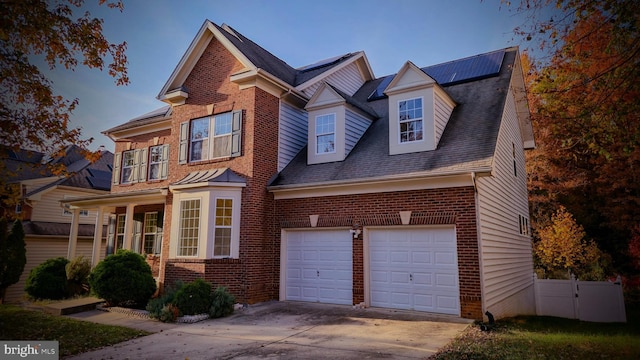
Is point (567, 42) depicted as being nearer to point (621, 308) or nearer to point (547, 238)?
point (621, 308)

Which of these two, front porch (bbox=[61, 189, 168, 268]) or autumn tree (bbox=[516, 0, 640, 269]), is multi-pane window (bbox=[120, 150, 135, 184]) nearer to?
front porch (bbox=[61, 189, 168, 268])

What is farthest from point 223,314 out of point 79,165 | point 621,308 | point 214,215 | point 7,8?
point 79,165

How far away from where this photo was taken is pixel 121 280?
11969mm

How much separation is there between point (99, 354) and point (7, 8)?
21.6ft

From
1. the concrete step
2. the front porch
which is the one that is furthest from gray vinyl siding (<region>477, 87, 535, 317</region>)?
the concrete step

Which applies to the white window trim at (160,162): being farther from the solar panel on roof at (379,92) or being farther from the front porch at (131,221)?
the solar panel on roof at (379,92)

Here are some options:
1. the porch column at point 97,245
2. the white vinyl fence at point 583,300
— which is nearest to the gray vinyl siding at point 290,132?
the porch column at point 97,245

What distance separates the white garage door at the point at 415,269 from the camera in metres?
10.3

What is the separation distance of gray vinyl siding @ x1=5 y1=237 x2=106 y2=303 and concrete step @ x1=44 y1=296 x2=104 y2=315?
430 inches

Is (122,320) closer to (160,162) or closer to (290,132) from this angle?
(290,132)

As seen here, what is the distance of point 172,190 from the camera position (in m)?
13.6

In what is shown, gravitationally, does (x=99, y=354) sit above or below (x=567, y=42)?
below

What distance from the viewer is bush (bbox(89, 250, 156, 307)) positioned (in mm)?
11969

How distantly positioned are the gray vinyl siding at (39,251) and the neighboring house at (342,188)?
1067cm
